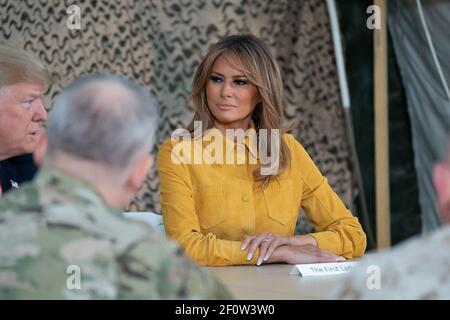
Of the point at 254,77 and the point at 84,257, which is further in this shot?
the point at 254,77

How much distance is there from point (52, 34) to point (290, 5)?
143 cm

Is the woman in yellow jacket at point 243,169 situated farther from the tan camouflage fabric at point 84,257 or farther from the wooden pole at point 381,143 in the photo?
the wooden pole at point 381,143

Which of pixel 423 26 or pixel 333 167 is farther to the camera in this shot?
pixel 333 167

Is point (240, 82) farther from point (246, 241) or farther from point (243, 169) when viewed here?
point (246, 241)

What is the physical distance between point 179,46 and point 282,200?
2074 millimetres

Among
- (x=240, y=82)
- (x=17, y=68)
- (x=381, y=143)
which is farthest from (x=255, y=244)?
(x=381, y=143)

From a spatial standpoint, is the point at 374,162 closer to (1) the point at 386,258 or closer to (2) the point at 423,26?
(2) the point at 423,26

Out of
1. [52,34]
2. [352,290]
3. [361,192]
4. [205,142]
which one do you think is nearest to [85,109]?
[352,290]

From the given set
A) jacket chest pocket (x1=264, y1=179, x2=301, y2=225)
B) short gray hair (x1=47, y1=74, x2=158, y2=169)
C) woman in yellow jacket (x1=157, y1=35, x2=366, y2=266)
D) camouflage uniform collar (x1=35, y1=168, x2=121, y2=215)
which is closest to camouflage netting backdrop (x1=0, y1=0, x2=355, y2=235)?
woman in yellow jacket (x1=157, y1=35, x2=366, y2=266)

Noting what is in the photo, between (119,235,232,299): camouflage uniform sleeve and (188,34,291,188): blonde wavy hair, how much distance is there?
63.3 inches

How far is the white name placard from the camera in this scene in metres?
2.66

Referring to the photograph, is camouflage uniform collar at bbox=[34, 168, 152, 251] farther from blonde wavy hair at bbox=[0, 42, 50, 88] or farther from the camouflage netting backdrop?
the camouflage netting backdrop

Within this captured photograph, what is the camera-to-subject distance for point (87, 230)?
5.55 ft

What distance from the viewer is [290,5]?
17.5 feet
